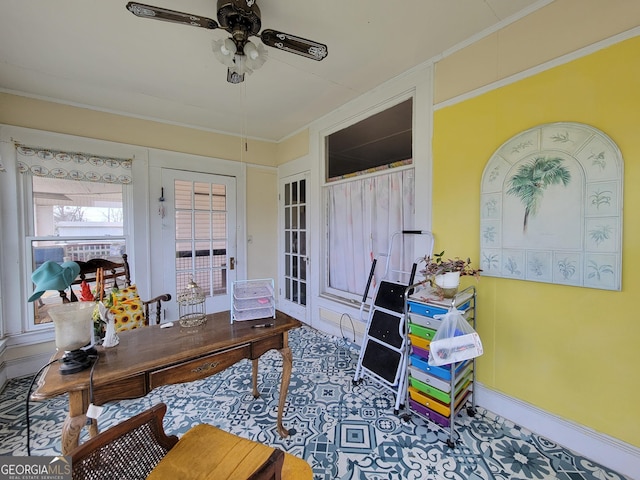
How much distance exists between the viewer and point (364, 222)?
2.99m

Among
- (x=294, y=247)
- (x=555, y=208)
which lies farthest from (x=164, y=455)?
(x=294, y=247)

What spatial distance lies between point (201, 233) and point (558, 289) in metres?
3.74

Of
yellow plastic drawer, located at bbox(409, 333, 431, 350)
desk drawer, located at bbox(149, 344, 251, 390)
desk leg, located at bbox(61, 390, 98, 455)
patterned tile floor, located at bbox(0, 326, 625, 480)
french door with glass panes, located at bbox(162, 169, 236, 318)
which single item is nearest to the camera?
desk leg, located at bbox(61, 390, 98, 455)

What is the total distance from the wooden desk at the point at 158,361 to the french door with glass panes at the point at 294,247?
6.64 ft

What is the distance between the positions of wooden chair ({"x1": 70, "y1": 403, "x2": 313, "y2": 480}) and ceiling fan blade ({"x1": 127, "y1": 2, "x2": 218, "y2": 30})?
184 cm

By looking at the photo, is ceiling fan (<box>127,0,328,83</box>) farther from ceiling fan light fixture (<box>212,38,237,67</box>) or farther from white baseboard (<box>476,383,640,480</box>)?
white baseboard (<box>476,383,640,480</box>)

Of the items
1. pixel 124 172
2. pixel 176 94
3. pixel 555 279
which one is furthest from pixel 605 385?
pixel 124 172

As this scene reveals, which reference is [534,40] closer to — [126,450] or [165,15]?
[165,15]

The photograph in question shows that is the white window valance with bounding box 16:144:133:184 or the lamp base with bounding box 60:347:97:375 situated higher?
the white window valance with bounding box 16:144:133:184

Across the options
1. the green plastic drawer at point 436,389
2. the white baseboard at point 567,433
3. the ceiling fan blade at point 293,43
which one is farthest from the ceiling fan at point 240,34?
Answer: the white baseboard at point 567,433

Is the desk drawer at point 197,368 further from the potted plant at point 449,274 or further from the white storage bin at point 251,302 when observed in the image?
the potted plant at point 449,274

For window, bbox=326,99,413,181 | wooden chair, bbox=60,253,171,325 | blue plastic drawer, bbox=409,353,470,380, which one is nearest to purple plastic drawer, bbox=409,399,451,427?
blue plastic drawer, bbox=409,353,470,380

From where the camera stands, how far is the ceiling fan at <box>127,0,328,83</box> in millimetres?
1430

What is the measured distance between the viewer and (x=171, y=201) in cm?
342
